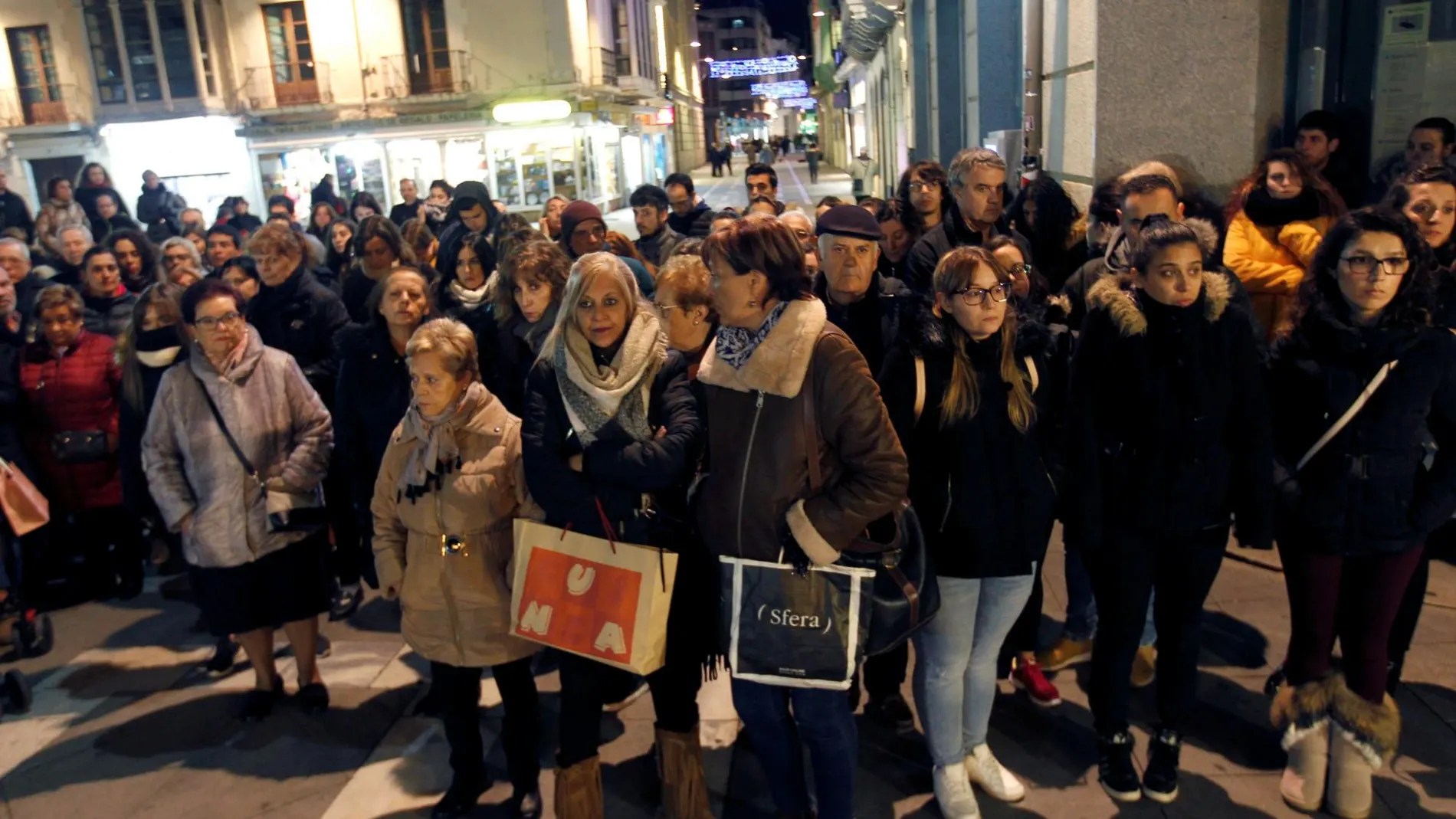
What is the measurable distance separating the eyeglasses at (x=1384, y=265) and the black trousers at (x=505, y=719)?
3.01 meters

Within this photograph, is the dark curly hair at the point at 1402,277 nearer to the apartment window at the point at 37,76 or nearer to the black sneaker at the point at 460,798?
the black sneaker at the point at 460,798

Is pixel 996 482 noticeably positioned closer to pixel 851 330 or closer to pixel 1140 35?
pixel 851 330

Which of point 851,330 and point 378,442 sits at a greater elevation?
point 851,330

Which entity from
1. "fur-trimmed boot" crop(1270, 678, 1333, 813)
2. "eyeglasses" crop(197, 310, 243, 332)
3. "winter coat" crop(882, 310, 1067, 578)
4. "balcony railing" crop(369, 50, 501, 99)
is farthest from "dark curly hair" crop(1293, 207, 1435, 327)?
"balcony railing" crop(369, 50, 501, 99)

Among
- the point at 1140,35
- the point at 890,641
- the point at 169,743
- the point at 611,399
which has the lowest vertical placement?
the point at 169,743

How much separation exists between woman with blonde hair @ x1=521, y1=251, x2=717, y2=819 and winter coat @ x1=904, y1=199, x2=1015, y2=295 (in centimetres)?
157

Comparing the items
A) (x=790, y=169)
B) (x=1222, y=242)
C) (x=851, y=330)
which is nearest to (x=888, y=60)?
(x=1222, y=242)

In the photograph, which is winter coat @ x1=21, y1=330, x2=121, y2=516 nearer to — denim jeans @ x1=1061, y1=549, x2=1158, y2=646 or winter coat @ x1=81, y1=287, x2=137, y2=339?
winter coat @ x1=81, y1=287, x2=137, y2=339

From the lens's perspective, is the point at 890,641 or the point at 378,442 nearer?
the point at 890,641

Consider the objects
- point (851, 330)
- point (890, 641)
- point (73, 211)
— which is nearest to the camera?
point (890, 641)

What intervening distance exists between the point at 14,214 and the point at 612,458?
37.5 feet

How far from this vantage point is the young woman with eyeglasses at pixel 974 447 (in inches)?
118

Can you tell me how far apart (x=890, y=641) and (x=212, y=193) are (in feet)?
94.3

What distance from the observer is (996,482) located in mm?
3057
